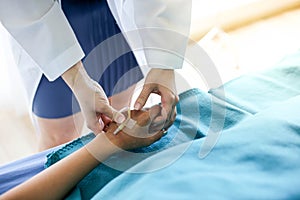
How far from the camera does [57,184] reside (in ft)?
2.86

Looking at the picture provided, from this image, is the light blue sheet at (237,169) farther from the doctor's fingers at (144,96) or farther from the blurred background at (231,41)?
the blurred background at (231,41)

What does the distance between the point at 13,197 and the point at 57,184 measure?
0.09 meters

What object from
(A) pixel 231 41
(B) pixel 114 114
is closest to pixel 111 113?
(B) pixel 114 114

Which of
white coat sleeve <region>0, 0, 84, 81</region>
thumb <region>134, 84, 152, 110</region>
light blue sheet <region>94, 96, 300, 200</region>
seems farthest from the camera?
thumb <region>134, 84, 152, 110</region>

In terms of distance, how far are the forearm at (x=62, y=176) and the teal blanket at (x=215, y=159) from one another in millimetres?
23

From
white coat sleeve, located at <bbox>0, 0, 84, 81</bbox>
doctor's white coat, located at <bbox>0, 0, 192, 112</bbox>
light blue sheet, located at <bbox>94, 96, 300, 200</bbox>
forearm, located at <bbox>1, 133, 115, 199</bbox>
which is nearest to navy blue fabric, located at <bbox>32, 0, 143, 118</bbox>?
doctor's white coat, located at <bbox>0, 0, 192, 112</bbox>

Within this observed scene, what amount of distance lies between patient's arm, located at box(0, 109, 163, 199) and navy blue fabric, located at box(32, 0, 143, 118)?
240 millimetres

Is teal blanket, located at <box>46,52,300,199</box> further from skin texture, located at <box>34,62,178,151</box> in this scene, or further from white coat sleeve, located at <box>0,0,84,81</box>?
white coat sleeve, located at <box>0,0,84,81</box>

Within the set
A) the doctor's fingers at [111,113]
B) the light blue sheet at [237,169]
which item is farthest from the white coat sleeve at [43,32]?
the light blue sheet at [237,169]

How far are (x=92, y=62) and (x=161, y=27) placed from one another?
23cm

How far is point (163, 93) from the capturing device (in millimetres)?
961

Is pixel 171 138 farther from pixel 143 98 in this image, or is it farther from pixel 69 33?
pixel 69 33

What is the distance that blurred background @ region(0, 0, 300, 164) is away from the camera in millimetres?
1705

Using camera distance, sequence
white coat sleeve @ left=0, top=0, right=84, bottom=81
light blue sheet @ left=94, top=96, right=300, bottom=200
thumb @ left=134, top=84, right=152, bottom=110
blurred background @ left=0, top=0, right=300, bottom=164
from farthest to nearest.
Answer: blurred background @ left=0, top=0, right=300, bottom=164 → thumb @ left=134, top=84, right=152, bottom=110 → white coat sleeve @ left=0, top=0, right=84, bottom=81 → light blue sheet @ left=94, top=96, right=300, bottom=200
